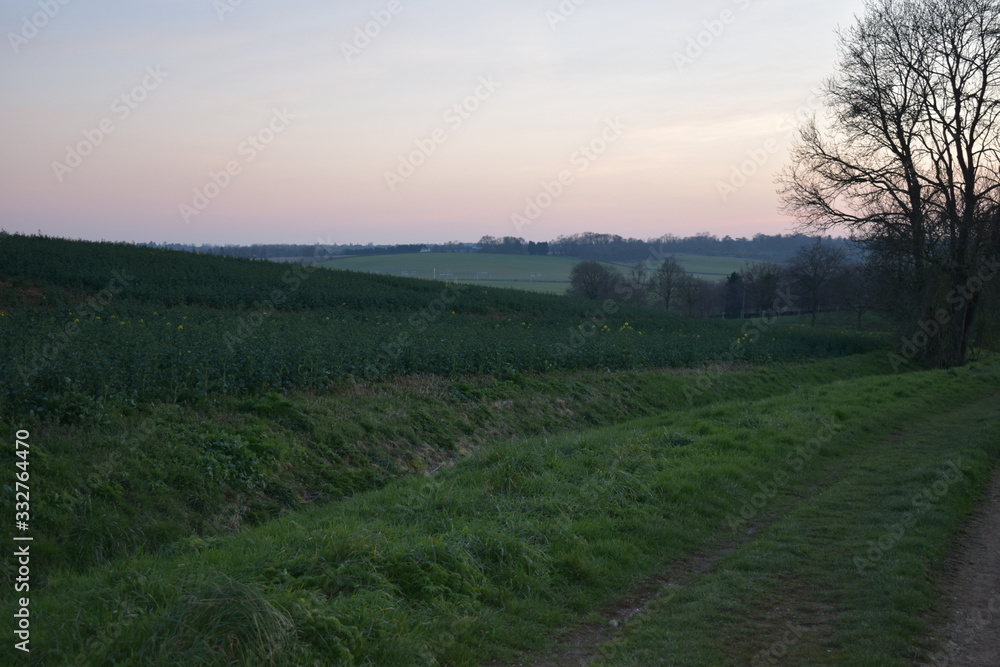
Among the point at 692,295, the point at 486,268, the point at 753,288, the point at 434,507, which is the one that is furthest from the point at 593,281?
the point at 434,507

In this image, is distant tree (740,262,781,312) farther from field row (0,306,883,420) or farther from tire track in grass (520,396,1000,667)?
tire track in grass (520,396,1000,667)

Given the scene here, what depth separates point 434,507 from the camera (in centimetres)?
802

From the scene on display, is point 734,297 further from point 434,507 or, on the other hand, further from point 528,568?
→ point 528,568

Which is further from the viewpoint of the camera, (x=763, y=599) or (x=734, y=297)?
(x=734, y=297)

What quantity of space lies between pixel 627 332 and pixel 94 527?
24.8m

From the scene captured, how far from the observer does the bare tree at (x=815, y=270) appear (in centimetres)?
6581

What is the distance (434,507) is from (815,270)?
66124mm

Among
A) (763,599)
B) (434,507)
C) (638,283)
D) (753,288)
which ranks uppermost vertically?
(638,283)

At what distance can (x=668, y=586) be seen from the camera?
22.0 feet

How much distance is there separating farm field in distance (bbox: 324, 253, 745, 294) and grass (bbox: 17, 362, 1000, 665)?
242 feet

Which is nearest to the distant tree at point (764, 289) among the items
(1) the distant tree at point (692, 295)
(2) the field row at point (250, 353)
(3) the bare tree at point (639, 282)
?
(1) the distant tree at point (692, 295)

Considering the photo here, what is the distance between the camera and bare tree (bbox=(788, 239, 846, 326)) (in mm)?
65812

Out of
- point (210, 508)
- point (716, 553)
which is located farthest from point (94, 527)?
point (716, 553)

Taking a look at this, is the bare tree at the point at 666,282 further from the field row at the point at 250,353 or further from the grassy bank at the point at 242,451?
the grassy bank at the point at 242,451
